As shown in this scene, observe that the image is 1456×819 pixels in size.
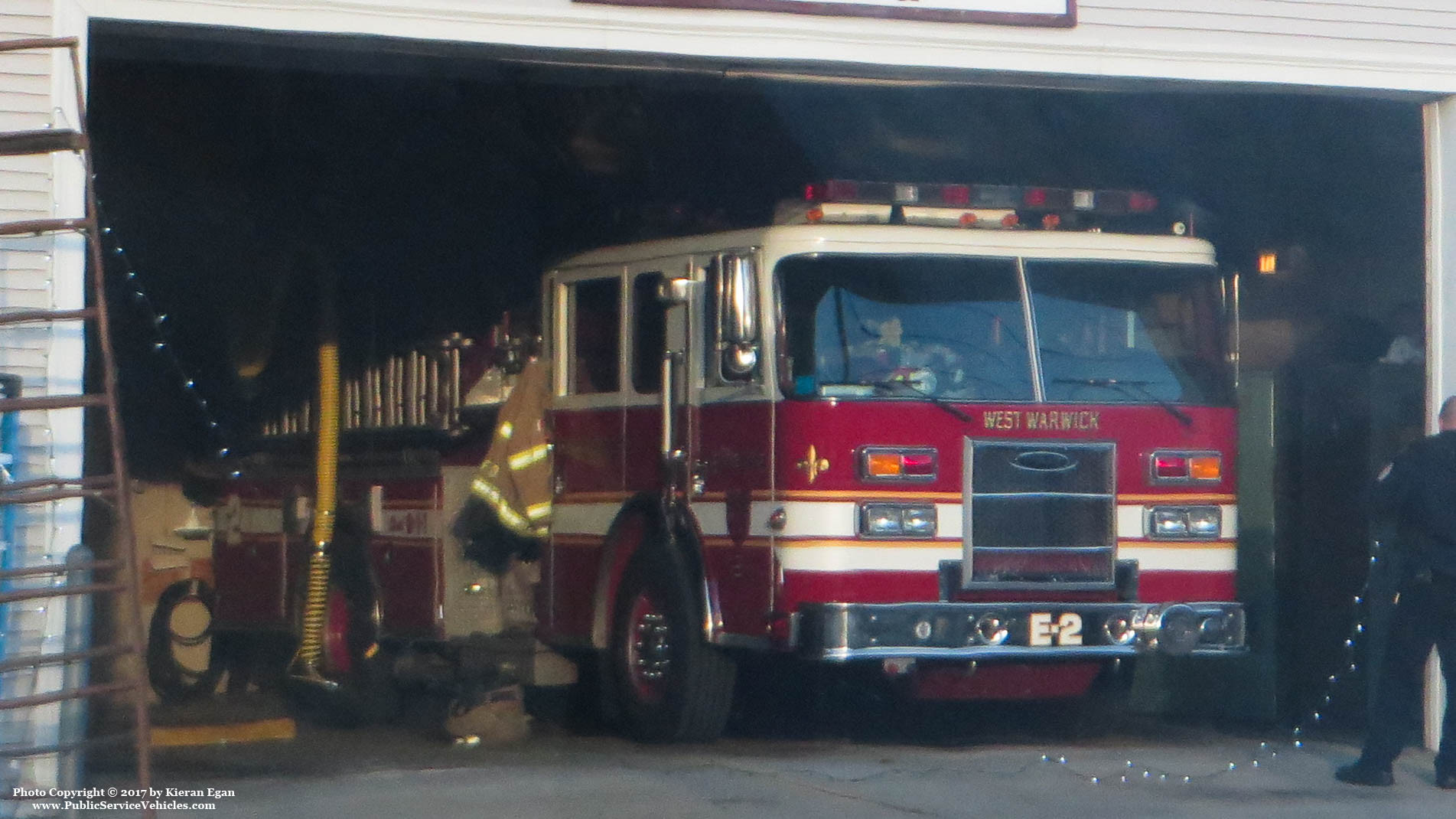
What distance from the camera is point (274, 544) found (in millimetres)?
11898

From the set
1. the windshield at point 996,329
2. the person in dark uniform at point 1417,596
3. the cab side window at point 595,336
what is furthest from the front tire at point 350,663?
the person in dark uniform at point 1417,596

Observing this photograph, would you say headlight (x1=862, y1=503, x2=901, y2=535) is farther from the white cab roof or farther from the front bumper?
the white cab roof

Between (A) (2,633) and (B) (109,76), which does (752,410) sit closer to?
(A) (2,633)

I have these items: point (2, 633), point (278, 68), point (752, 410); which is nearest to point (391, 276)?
point (278, 68)

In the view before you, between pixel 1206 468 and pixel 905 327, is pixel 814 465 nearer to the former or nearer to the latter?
pixel 905 327

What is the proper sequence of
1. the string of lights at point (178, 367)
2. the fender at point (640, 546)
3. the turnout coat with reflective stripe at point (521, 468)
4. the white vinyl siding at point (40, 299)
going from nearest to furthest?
1. the white vinyl siding at point (40, 299)
2. the fender at point (640, 546)
3. the turnout coat with reflective stripe at point (521, 468)
4. the string of lights at point (178, 367)

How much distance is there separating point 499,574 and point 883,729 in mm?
2243

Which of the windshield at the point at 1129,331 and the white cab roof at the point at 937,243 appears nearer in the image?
the white cab roof at the point at 937,243

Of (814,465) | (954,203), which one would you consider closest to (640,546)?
(814,465)

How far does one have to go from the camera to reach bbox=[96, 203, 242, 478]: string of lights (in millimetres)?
12789

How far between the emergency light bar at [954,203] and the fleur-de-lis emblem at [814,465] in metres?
1.08

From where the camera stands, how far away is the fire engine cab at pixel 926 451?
27.1 ft

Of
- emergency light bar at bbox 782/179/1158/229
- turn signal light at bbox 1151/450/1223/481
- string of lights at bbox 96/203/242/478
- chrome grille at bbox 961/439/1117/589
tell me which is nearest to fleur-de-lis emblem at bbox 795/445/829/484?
chrome grille at bbox 961/439/1117/589

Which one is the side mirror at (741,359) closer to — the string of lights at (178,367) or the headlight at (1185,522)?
the headlight at (1185,522)
